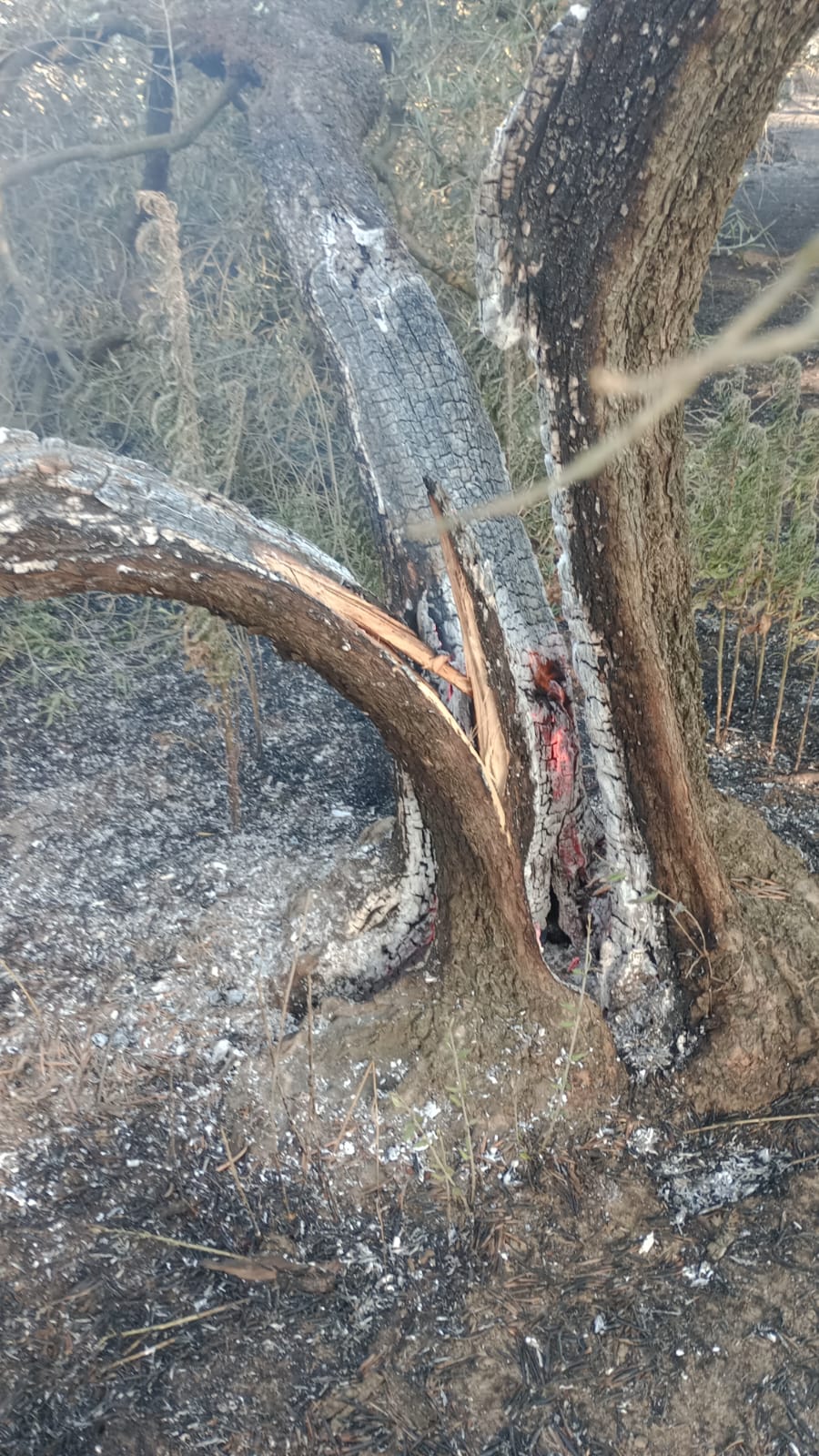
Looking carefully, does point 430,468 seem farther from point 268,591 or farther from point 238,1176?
point 238,1176

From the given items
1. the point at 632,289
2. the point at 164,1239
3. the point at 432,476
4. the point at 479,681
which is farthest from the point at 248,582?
the point at 164,1239

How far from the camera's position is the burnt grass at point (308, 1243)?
1.78m

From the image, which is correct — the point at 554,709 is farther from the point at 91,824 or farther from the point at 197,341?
the point at 197,341

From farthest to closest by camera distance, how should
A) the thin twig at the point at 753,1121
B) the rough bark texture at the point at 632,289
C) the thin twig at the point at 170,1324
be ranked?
the thin twig at the point at 753,1121 < the thin twig at the point at 170,1324 < the rough bark texture at the point at 632,289

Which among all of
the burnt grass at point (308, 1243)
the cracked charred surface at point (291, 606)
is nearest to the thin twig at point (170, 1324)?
the burnt grass at point (308, 1243)

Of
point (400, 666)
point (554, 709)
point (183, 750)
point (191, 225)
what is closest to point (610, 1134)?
point (554, 709)

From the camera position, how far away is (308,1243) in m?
2.13

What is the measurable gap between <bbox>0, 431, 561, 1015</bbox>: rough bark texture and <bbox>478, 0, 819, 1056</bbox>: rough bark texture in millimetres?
337

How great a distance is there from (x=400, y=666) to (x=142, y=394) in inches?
132

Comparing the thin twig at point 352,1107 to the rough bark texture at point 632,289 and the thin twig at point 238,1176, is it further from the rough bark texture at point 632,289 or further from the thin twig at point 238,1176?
the rough bark texture at point 632,289

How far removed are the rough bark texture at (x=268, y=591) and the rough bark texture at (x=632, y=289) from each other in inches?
13.3

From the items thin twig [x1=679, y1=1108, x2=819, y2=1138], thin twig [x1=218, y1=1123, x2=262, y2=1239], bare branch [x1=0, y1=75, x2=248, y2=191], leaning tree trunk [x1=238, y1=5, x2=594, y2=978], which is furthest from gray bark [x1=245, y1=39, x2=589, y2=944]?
bare branch [x1=0, y1=75, x2=248, y2=191]

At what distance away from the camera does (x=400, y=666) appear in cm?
203

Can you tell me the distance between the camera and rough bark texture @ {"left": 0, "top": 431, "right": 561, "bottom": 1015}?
1740mm
